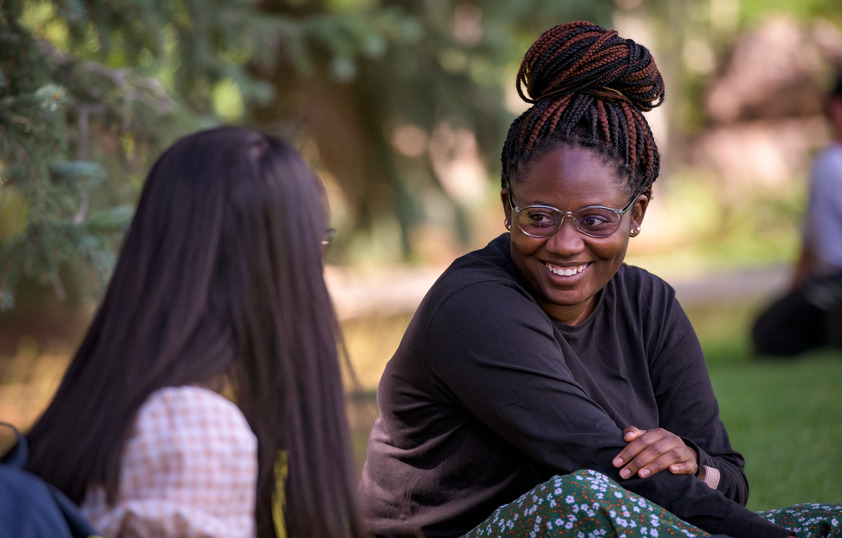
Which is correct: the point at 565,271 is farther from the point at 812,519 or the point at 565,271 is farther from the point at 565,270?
the point at 812,519

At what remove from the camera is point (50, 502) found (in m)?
1.53

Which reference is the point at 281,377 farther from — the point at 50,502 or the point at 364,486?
the point at 364,486

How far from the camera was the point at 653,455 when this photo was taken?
2285 mm

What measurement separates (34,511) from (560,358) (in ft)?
4.27

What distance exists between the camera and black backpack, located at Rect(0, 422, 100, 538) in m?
1.50

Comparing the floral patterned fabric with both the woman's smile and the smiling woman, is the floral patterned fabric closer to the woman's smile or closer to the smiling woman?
the smiling woman

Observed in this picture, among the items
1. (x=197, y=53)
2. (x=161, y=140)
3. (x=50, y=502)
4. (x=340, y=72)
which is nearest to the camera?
(x=50, y=502)

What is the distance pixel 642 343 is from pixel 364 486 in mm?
863

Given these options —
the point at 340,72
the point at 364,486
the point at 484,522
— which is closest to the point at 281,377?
the point at 484,522

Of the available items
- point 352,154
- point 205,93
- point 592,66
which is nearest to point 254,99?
point 205,93

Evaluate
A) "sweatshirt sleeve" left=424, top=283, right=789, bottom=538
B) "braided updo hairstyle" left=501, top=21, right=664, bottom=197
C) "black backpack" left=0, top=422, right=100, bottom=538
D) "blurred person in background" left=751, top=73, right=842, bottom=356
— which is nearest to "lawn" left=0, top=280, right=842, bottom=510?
"blurred person in background" left=751, top=73, right=842, bottom=356

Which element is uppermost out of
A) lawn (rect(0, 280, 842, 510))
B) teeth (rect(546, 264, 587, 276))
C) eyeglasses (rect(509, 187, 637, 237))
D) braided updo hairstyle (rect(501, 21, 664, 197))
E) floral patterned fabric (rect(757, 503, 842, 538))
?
braided updo hairstyle (rect(501, 21, 664, 197))

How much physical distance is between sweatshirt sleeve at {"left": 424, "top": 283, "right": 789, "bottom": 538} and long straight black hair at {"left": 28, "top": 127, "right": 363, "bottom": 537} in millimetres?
536

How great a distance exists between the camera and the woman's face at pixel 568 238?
8.20ft
